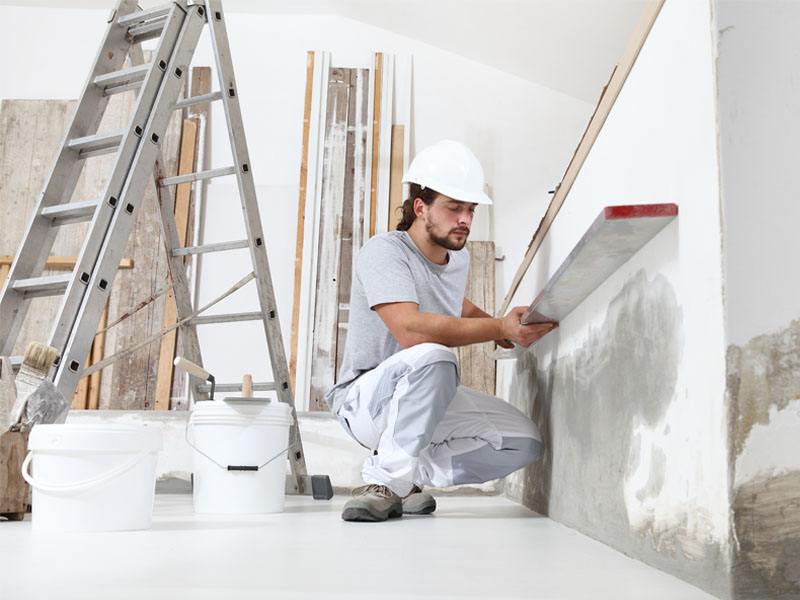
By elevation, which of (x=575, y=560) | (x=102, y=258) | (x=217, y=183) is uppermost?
(x=217, y=183)

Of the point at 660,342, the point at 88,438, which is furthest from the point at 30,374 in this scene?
the point at 660,342

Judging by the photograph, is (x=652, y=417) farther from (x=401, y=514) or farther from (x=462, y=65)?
(x=462, y=65)

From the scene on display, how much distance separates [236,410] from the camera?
8.15ft

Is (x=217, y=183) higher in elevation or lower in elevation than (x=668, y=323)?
higher

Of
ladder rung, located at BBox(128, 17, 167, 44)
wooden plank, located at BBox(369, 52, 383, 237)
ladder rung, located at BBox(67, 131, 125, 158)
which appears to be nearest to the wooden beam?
wooden plank, located at BBox(369, 52, 383, 237)

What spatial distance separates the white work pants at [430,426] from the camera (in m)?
2.33

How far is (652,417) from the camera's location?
4.57 feet

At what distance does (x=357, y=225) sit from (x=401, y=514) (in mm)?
3033

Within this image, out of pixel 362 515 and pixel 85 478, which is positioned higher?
pixel 85 478

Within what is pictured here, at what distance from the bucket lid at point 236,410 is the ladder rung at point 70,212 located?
714mm

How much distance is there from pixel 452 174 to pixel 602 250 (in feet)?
3.70

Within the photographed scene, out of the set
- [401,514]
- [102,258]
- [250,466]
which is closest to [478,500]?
[401,514]

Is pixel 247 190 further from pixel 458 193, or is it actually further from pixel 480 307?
pixel 480 307

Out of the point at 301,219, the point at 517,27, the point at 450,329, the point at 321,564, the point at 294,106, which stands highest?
the point at 517,27
